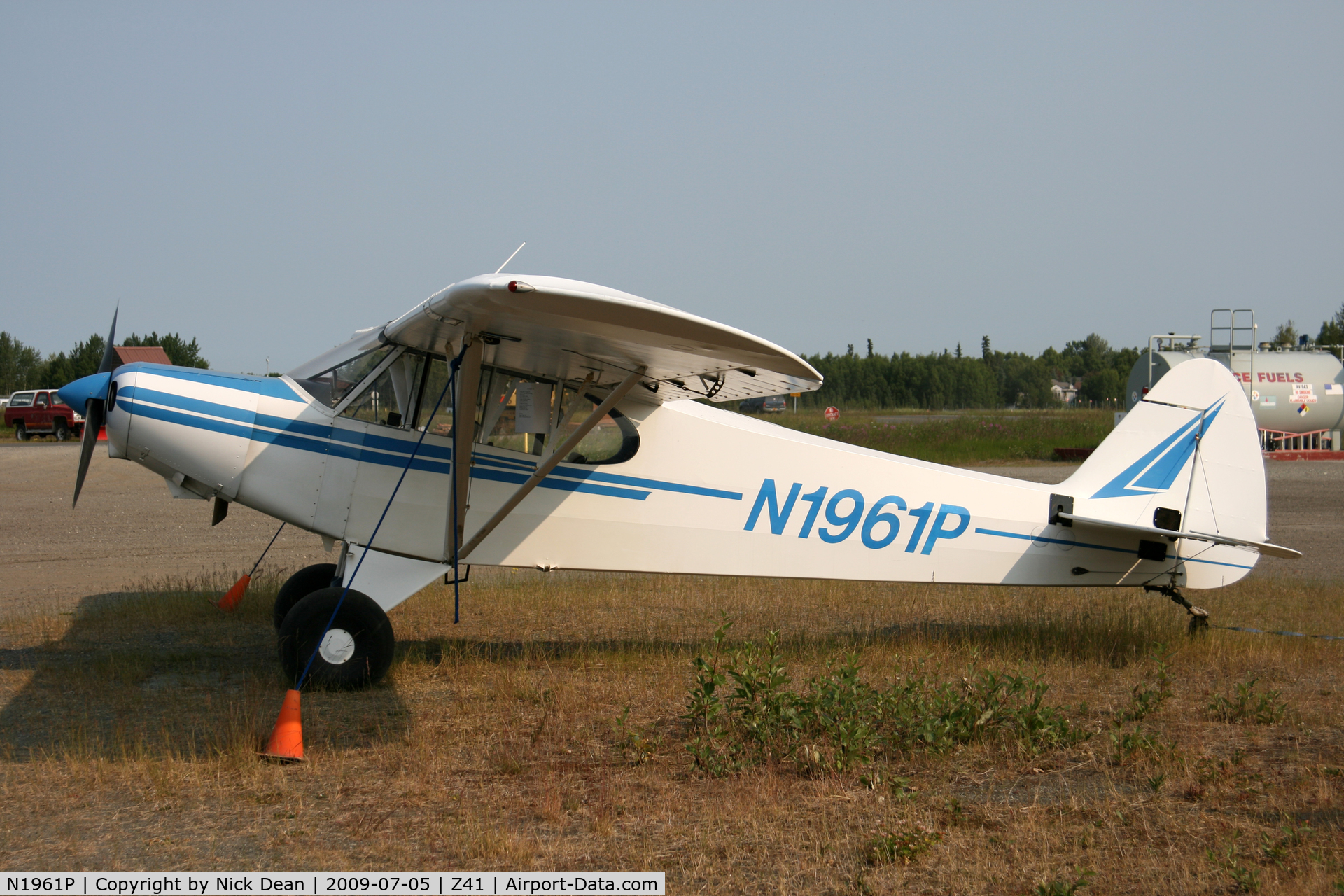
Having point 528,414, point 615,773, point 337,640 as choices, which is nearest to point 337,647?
point 337,640

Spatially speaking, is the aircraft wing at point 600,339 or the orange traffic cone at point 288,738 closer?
the aircraft wing at point 600,339

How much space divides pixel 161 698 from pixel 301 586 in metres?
1.65

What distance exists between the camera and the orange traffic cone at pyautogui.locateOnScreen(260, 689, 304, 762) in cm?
459

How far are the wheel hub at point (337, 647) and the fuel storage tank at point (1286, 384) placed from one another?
2365cm

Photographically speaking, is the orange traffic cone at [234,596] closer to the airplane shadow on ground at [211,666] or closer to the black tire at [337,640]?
the airplane shadow on ground at [211,666]

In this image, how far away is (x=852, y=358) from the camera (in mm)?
98000

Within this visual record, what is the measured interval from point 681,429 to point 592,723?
2.26 m

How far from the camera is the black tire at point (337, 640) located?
18.2 ft

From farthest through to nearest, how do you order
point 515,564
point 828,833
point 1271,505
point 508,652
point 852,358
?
point 852,358 → point 1271,505 → point 508,652 → point 515,564 → point 828,833

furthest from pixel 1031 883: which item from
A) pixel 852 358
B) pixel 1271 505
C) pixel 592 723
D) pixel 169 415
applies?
pixel 852 358

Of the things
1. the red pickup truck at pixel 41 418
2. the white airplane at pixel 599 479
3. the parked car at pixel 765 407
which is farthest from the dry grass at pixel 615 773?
the parked car at pixel 765 407

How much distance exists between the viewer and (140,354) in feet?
26.2

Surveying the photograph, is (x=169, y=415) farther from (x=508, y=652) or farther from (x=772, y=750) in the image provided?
(x=772, y=750)

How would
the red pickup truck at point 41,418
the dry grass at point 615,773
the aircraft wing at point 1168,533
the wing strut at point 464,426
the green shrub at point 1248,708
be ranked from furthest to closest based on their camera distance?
the red pickup truck at point 41,418
the aircraft wing at point 1168,533
the green shrub at point 1248,708
the wing strut at point 464,426
the dry grass at point 615,773
